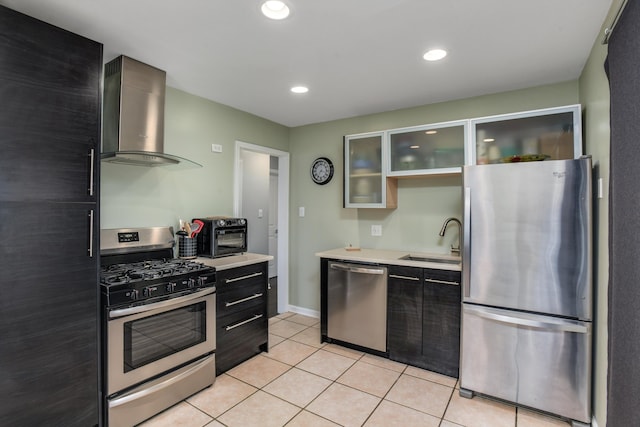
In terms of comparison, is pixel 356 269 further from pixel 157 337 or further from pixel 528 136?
pixel 528 136

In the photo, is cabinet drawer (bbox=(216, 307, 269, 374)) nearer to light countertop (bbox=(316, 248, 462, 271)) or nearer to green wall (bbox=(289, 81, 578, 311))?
light countertop (bbox=(316, 248, 462, 271))

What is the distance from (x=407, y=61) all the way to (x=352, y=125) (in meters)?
1.44

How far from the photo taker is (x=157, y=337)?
2113 millimetres

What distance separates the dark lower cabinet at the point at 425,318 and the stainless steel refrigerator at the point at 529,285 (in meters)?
0.19

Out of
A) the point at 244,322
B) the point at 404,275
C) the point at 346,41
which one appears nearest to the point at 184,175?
the point at 244,322

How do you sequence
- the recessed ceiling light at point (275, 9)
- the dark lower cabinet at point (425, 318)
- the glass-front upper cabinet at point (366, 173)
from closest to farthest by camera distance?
the recessed ceiling light at point (275, 9) → the dark lower cabinet at point (425, 318) → the glass-front upper cabinet at point (366, 173)

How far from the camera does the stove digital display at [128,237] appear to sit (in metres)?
2.46

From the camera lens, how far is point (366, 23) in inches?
73.7

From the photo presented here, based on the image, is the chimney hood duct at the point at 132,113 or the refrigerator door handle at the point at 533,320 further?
the chimney hood duct at the point at 132,113

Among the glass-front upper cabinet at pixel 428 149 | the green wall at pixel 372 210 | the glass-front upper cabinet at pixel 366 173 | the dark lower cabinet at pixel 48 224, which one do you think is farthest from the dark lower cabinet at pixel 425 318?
the dark lower cabinet at pixel 48 224

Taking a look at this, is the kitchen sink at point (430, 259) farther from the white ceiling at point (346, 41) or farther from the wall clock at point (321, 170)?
the white ceiling at point (346, 41)

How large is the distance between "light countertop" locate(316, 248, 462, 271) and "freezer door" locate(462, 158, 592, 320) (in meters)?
0.29

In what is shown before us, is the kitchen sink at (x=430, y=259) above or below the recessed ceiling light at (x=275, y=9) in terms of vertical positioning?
below

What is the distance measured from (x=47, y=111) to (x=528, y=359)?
326cm
